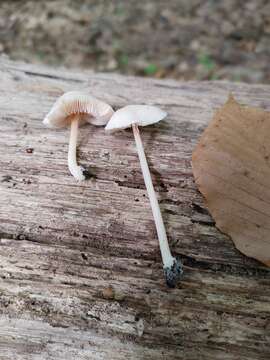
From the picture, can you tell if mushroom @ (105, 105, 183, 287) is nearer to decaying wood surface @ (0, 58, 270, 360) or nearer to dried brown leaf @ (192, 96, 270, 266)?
decaying wood surface @ (0, 58, 270, 360)

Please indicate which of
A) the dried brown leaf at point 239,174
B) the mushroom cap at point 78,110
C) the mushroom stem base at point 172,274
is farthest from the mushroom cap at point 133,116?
the mushroom stem base at point 172,274

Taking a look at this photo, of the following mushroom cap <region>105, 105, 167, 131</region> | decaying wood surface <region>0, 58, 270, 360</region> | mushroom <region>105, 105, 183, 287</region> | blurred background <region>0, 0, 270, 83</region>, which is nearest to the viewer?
decaying wood surface <region>0, 58, 270, 360</region>

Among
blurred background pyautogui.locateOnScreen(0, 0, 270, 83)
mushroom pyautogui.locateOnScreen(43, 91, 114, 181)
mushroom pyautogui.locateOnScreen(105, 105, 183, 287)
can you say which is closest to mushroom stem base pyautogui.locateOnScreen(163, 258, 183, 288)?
mushroom pyautogui.locateOnScreen(105, 105, 183, 287)

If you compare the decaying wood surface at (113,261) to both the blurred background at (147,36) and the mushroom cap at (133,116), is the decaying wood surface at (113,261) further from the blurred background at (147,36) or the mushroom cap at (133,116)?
the blurred background at (147,36)

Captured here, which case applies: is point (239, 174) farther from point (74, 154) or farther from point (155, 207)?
point (74, 154)

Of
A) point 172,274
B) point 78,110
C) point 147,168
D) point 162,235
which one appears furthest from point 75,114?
point 172,274

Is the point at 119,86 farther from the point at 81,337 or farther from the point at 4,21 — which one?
the point at 4,21
